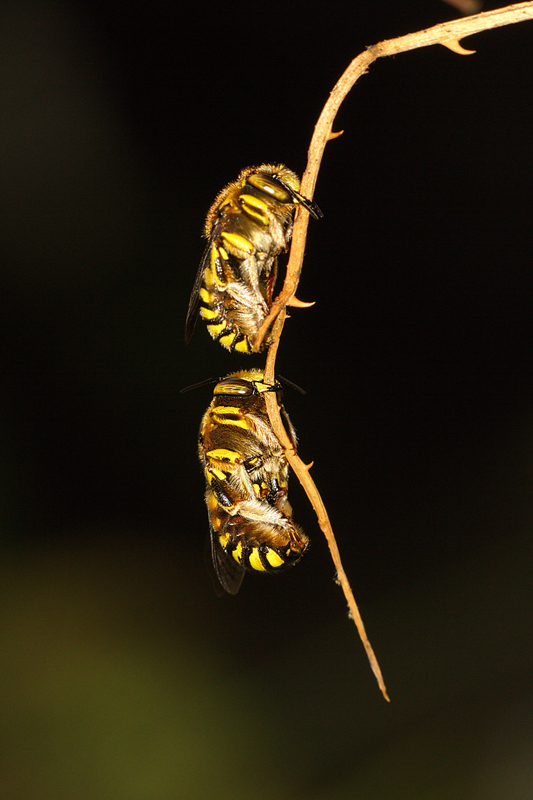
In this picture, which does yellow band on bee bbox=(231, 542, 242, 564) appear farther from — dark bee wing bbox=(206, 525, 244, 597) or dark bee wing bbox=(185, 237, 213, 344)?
dark bee wing bbox=(185, 237, 213, 344)

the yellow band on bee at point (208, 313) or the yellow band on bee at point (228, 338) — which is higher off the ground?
the yellow band on bee at point (208, 313)

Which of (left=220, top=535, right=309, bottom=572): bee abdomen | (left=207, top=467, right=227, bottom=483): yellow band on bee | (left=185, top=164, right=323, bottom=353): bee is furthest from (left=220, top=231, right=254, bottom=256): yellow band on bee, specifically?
(left=220, top=535, right=309, bottom=572): bee abdomen

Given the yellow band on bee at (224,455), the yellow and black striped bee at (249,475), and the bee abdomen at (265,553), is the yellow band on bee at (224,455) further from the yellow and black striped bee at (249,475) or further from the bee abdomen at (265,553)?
the bee abdomen at (265,553)

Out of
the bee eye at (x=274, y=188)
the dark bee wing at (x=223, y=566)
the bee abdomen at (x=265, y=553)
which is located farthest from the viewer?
the dark bee wing at (x=223, y=566)

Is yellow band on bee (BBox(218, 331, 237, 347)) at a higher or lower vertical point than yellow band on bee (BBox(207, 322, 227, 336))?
lower

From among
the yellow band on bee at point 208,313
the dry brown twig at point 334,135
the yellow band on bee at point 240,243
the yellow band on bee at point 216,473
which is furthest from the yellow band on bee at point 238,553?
the yellow band on bee at point 240,243

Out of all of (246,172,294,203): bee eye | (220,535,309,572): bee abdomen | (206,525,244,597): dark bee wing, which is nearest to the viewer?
(246,172,294,203): bee eye
